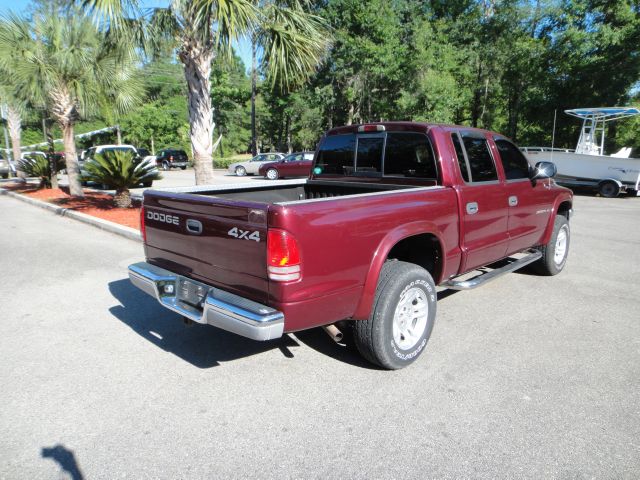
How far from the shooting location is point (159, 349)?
387 centimetres

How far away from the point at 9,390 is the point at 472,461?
10.4 ft

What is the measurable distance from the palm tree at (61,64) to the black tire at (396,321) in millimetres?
11540

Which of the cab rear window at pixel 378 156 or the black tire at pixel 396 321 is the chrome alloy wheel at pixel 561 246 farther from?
the black tire at pixel 396 321

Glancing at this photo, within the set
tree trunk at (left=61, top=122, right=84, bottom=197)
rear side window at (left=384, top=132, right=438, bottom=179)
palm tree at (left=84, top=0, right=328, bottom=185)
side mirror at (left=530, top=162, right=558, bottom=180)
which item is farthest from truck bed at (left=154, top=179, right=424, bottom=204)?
tree trunk at (left=61, top=122, right=84, bottom=197)

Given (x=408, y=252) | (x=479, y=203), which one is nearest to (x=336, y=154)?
(x=408, y=252)

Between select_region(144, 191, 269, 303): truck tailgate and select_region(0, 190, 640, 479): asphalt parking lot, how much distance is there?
81 centimetres

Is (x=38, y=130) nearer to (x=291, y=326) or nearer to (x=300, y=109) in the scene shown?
(x=300, y=109)

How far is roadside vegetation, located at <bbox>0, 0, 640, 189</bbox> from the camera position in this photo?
8.16 meters

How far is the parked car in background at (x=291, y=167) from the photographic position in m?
24.0

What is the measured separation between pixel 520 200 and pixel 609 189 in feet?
42.5

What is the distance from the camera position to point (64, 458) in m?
2.51

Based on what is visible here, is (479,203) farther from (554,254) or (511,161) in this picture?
(554,254)

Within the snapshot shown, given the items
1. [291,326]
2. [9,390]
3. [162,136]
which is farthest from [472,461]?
[162,136]

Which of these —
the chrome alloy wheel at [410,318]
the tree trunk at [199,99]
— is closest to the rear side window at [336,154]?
the chrome alloy wheel at [410,318]
